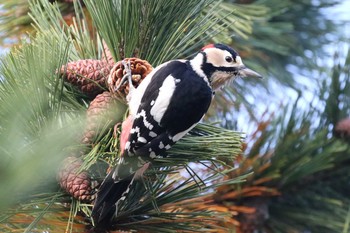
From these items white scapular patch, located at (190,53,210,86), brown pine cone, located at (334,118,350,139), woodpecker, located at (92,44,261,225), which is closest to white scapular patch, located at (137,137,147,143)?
woodpecker, located at (92,44,261,225)

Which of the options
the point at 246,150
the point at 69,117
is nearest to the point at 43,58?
the point at 69,117

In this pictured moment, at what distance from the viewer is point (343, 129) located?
6.28 ft

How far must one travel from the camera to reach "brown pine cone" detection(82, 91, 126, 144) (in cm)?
127

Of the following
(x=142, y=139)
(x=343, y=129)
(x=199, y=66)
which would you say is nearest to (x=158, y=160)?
(x=142, y=139)

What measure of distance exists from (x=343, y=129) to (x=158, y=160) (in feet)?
2.42

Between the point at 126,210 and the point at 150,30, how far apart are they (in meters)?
0.36

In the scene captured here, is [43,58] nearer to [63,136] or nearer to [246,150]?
[63,136]

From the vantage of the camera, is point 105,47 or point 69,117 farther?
point 105,47

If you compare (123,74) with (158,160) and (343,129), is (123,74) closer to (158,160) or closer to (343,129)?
(158,160)

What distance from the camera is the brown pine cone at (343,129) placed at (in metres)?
1.90

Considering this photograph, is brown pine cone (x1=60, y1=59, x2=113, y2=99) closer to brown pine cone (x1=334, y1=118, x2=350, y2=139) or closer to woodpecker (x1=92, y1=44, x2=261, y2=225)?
woodpecker (x1=92, y1=44, x2=261, y2=225)

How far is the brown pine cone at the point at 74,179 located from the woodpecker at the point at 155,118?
3 centimetres

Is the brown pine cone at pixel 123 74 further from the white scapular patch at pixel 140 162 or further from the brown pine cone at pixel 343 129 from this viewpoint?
the brown pine cone at pixel 343 129

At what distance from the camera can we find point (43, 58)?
1214 millimetres
